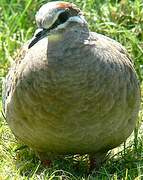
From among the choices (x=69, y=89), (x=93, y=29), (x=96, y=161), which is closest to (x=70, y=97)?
(x=69, y=89)

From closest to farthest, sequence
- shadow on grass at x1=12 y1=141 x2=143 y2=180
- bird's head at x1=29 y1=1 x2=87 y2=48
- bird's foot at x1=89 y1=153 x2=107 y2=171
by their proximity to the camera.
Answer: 1. bird's head at x1=29 y1=1 x2=87 y2=48
2. shadow on grass at x1=12 y1=141 x2=143 y2=180
3. bird's foot at x1=89 y1=153 x2=107 y2=171

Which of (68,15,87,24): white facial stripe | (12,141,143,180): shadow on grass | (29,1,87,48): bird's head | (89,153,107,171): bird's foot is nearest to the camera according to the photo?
(29,1,87,48): bird's head

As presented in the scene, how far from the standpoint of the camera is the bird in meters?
3.72

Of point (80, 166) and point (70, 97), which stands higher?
point (70, 97)

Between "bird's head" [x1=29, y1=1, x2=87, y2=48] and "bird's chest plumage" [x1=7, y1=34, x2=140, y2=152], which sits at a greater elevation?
"bird's head" [x1=29, y1=1, x2=87, y2=48]

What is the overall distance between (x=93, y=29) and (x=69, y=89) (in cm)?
192

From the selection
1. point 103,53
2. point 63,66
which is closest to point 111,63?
point 103,53

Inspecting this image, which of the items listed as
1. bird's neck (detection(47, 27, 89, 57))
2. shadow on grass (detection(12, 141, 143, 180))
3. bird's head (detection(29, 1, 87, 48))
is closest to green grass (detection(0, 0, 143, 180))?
shadow on grass (detection(12, 141, 143, 180))

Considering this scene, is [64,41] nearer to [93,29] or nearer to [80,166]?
[80,166]

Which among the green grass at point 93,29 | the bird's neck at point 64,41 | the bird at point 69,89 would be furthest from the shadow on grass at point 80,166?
the bird's neck at point 64,41

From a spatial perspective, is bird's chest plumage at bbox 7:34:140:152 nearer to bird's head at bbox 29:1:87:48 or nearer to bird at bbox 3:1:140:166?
bird at bbox 3:1:140:166

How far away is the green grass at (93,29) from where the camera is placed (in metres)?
4.12

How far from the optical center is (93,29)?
220 inches

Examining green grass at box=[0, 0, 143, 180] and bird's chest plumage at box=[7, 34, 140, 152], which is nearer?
bird's chest plumage at box=[7, 34, 140, 152]
